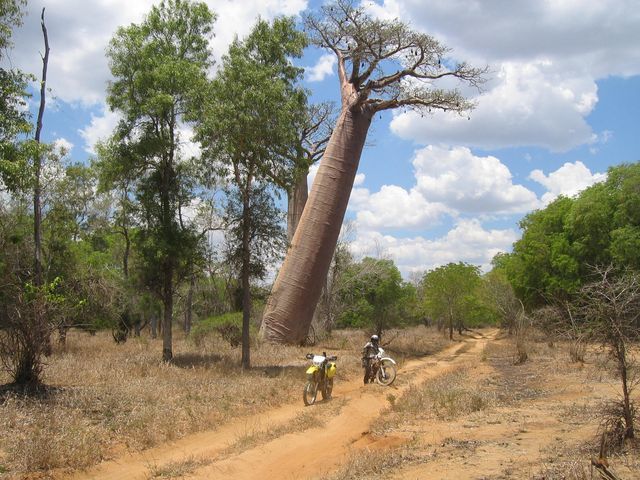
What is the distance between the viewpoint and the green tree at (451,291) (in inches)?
1133

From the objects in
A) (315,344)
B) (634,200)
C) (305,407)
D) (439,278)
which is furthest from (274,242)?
(439,278)

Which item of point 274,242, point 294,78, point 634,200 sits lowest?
point 274,242

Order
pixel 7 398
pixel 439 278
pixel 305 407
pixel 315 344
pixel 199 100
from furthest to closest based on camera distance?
pixel 439 278, pixel 315 344, pixel 199 100, pixel 305 407, pixel 7 398

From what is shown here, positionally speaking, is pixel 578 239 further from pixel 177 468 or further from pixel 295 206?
pixel 177 468

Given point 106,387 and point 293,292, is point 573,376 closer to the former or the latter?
point 293,292

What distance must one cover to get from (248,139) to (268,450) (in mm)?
7343

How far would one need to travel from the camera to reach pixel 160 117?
41.8 feet

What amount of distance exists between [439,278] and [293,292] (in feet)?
52.3

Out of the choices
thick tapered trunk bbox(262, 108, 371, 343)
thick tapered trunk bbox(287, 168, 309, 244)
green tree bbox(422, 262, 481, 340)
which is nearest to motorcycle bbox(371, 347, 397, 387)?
thick tapered trunk bbox(262, 108, 371, 343)

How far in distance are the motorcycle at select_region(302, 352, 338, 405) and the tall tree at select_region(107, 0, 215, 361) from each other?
4.45 meters

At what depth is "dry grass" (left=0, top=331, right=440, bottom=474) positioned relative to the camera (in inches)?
215

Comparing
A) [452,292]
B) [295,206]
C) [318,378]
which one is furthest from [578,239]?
[318,378]

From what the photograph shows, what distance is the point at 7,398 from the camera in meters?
6.99

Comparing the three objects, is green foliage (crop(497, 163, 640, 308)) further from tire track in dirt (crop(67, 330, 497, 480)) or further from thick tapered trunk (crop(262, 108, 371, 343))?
tire track in dirt (crop(67, 330, 497, 480))
